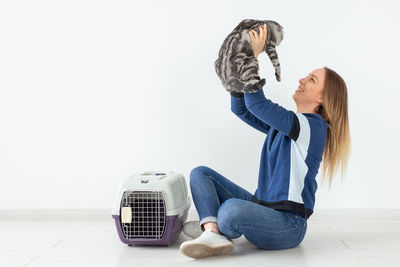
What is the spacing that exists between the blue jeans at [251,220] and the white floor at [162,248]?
0.15ft

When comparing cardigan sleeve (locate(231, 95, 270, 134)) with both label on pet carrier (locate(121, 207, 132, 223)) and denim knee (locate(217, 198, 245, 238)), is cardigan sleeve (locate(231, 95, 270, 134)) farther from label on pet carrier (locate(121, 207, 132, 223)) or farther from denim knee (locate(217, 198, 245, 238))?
label on pet carrier (locate(121, 207, 132, 223))

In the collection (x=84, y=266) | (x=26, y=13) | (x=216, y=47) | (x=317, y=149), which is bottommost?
(x=84, y=266)

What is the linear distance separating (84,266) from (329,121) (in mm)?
972

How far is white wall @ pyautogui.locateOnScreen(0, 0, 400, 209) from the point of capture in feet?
→ 7.54

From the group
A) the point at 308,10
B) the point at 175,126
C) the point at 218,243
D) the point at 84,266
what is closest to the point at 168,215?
the point at 218,243

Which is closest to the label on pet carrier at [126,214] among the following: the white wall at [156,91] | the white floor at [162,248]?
the white floor at [162,248]

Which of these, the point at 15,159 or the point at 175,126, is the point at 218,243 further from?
the point at 15,159

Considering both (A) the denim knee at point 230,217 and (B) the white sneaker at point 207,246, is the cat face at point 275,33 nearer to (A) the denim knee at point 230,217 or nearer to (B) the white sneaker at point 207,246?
(A) the denim knee at point 230,217

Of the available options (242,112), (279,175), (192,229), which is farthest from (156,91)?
(279,175)

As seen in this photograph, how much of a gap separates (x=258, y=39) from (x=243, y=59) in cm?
10

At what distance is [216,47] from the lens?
231cm

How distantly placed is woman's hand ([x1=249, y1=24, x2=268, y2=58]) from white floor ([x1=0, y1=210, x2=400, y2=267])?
0.69 metres

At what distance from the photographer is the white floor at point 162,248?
1607 millimetres

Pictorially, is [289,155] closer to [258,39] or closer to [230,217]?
[230,217]
